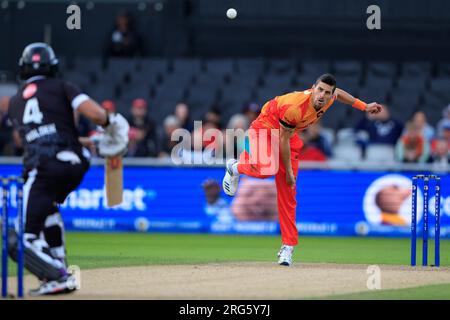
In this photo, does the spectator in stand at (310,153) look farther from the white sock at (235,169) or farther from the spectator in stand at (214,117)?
the white sock at (235,169)

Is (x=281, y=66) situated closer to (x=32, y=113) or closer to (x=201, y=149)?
(x=201, y=149)

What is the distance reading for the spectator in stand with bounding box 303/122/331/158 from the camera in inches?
776

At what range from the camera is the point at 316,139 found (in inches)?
784

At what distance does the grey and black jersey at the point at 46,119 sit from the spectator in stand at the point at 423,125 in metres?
10.3

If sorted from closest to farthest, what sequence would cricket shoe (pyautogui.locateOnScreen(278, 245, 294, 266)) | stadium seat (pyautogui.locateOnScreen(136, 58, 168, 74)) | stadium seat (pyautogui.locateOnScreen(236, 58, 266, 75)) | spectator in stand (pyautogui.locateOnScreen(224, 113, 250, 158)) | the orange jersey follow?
the orange jersey → cricket shoe (pyautogui.locateOnScreen(278, 245, 294, 266)) → spectator in stand (pyautogui.locateOnScreen(224, 113, 250, 158)) → stadium seat (pyautogui.locateOnScreen(236, 58, 266, 75)) → stadium seat (pyautogui.locateOnScreen(136, 58, 168, 74))

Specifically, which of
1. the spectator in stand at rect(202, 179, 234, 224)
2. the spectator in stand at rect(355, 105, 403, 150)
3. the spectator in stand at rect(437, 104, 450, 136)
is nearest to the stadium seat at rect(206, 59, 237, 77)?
the spectator in stand at rect(355, 105, 403, 150)

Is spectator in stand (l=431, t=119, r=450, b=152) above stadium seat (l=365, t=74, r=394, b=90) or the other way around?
the other way around

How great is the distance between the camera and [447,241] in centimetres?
1820

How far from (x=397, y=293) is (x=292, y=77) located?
11.8 meters

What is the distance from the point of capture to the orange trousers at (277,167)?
1259cm

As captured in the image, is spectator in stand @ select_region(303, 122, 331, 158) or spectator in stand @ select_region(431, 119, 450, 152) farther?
spectator in stand @ select_region(303, 122, 331, 158)

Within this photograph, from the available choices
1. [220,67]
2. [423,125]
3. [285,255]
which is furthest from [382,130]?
[285,255]

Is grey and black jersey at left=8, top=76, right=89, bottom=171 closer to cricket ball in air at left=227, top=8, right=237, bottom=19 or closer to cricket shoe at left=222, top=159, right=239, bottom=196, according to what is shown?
cricket shoe at left=222, top=159, right=239, bottom=196
